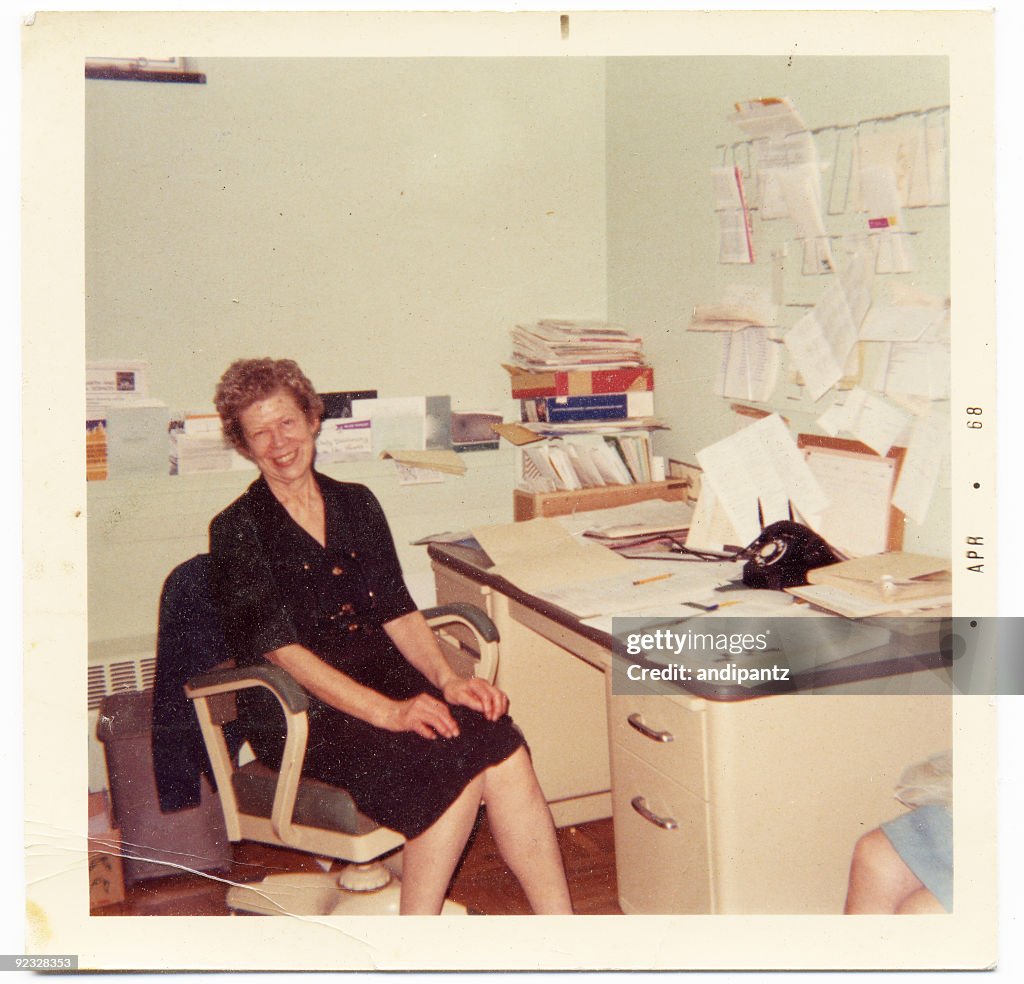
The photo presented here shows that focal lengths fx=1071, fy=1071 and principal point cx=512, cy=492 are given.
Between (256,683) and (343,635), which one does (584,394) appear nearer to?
(343,635)

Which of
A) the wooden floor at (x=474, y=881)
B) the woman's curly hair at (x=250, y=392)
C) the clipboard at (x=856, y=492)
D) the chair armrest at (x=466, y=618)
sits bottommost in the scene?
the wooden floor at (x=474, y=881)

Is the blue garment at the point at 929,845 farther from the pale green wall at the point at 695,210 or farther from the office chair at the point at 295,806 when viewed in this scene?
the office chair at the point at 295,806

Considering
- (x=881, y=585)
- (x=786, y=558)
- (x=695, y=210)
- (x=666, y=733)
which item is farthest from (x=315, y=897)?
(x=695, y=210)

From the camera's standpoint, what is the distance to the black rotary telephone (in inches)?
81.7

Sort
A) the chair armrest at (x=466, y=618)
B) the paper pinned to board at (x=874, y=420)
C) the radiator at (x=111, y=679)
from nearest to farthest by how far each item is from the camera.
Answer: the paper pinned to board at (x=874, y=420), the chair armrest at (x=466, y=618), the radiator at (x=111, y=679)

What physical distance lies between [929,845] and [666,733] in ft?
1.49

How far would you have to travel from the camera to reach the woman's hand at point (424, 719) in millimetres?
1993

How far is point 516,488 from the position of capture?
9.51 ft

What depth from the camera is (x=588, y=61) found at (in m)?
1.95

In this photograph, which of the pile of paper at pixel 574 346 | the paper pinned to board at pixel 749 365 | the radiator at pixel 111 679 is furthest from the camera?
the pile of paper at pixel 574 346

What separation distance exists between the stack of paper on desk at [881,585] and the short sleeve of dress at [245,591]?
991mm

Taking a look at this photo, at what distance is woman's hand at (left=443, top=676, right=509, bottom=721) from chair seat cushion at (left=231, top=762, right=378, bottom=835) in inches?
11.4

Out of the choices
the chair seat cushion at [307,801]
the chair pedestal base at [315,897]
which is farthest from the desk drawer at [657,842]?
the chair seat cushion at [307,801]

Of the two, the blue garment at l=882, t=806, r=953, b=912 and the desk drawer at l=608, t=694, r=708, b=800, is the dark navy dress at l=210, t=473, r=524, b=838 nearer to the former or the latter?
the desk drawer at l=608, t=694, r=708, b=800
